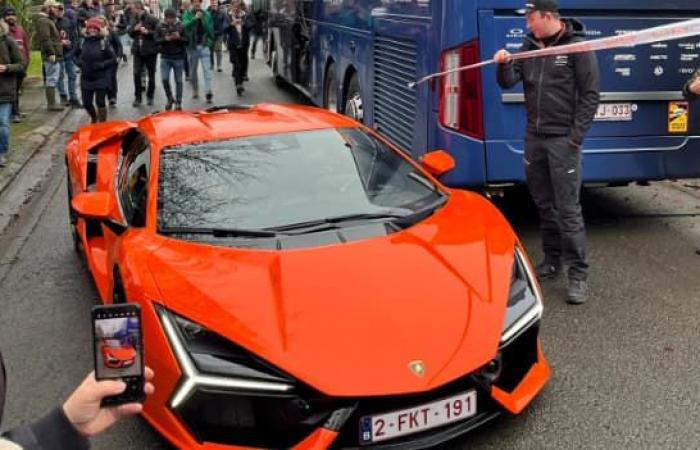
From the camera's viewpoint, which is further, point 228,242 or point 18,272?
point 18,272

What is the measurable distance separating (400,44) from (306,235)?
11.2 ft

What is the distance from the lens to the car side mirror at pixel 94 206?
14.2 feet

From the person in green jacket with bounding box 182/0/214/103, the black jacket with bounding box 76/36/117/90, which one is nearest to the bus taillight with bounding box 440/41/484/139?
the black jacket with bounding box 76/36/117/90

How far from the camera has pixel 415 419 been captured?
300cm

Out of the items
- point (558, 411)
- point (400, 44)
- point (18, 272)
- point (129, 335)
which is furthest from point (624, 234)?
point (129, 335)

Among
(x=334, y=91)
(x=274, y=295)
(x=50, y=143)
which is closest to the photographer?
(x=274, y=295)

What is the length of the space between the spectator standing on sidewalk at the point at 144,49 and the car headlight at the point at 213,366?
11805mm

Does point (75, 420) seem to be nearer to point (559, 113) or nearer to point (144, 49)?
point (559, 113)

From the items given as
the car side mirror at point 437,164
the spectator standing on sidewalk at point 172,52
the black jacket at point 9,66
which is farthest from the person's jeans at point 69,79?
the car side mirror at point 437,164

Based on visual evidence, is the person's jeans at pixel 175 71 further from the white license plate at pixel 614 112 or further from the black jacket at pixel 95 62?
the white license plate at pixel 614 112

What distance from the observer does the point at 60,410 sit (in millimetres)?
1728

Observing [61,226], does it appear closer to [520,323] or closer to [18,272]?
[18,272]

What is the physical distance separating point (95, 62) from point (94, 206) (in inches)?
318

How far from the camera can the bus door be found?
5.88m
